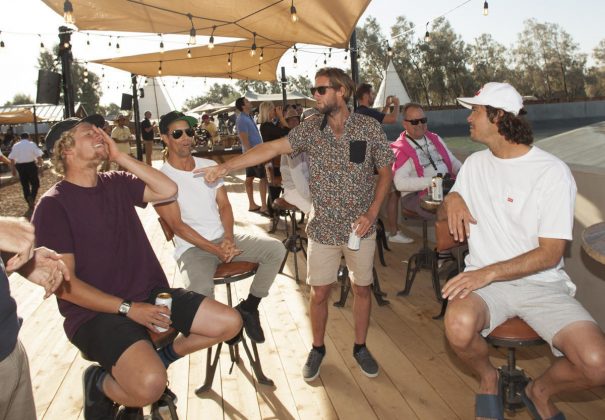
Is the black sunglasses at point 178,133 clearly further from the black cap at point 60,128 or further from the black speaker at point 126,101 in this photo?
the black speaker at point 126,101

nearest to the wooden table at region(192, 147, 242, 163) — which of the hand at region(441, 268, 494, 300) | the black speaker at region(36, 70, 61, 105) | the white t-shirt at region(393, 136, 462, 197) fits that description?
the black speaker at region(36, 70, 61, 105)

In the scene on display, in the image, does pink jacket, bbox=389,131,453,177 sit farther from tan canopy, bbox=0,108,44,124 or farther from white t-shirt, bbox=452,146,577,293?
tan canopy, bbox=0,108,44,124

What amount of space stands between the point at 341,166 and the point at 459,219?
83 cm

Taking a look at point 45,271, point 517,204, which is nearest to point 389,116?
point 517,204

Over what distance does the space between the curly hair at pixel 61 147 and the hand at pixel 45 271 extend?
882 mm

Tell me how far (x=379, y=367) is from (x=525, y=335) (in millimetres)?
1363

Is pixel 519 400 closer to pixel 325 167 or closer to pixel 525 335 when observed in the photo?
pixel 525 335

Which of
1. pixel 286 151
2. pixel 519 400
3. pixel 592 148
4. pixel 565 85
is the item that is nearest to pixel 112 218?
pixel 286 151

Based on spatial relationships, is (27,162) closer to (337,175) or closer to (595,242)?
(337,175)

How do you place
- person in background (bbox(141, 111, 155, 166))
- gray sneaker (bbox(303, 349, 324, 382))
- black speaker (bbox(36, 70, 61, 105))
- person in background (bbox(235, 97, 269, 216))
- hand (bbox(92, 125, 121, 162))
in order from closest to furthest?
hand (bbox(92, 125, 121, 162)) → gray sneaker (bbox(303, 349, 324, 382)) → person in background (bbox(235, 97, 269, 216)) → black speaker (bbox(36, 70, 61, 105)) → person in background (bbox(141, 111, 155, 166))

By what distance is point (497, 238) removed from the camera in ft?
8.69

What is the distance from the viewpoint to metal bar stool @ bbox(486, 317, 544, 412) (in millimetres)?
2373

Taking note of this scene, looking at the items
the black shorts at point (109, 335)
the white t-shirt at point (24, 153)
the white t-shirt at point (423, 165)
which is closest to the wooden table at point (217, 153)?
the white t-shirt at point (24, 153)

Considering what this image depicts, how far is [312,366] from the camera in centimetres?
342
